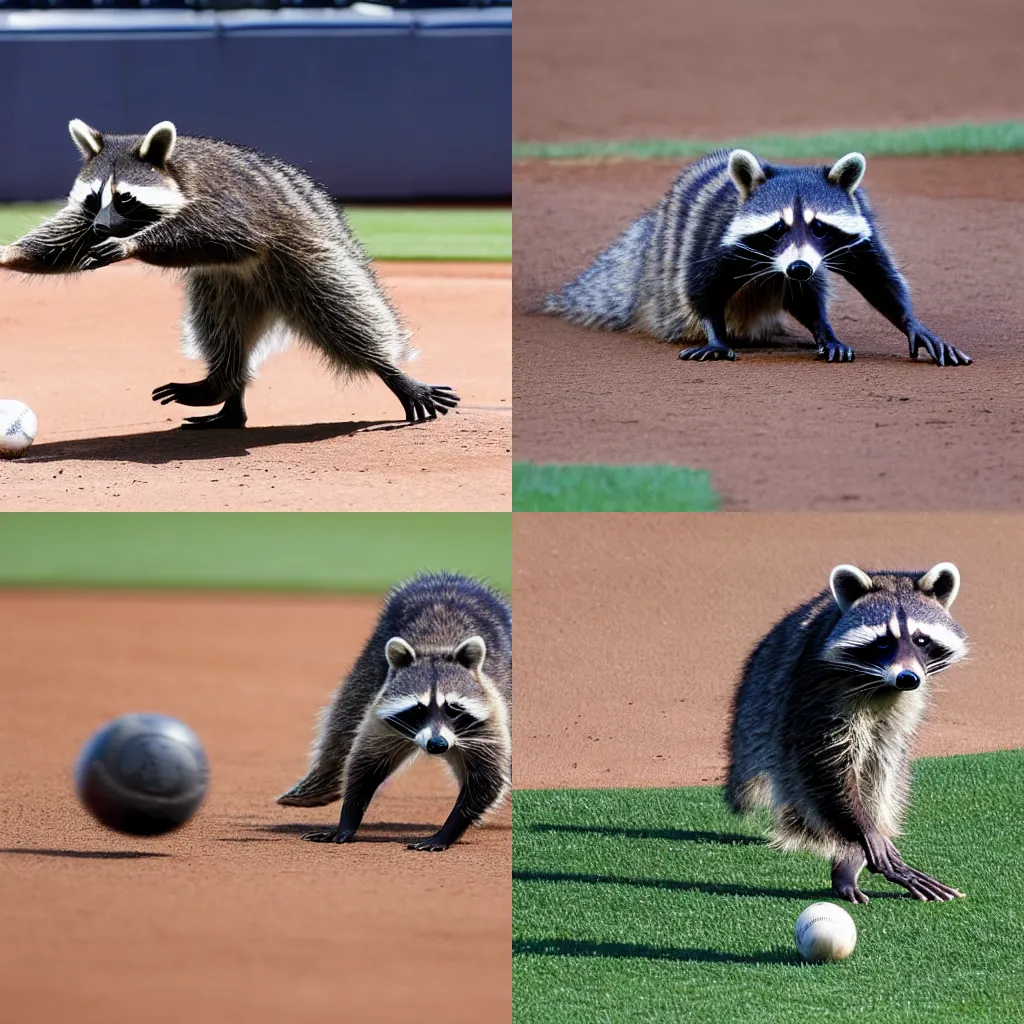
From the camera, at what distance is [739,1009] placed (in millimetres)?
4426

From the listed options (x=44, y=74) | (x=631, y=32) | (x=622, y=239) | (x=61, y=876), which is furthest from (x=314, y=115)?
(x=61, y=876)

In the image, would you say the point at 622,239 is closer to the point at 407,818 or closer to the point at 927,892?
the point at 407,818

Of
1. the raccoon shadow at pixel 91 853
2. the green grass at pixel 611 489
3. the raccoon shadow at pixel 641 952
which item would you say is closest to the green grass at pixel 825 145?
the green grass at pixel 611 489

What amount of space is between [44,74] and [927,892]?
13.1 meters

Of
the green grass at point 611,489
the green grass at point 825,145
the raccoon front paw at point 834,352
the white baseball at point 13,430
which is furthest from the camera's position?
the green grass at point 825,145

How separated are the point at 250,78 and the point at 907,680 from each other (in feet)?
40.9

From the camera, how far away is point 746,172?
18.7 ft

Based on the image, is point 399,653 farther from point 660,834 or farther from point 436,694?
point 660,834

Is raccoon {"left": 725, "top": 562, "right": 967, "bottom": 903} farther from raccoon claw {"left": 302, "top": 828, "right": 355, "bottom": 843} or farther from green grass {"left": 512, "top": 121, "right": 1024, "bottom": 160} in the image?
green grass {"left": 512, "top": 121, "right": 1024, "bottom": 160}

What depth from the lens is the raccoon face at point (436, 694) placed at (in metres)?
5.17

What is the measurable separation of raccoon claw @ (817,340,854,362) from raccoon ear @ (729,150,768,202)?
0.70 meters

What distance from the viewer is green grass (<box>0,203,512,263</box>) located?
13.3m

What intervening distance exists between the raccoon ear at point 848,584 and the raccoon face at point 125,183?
107 inches

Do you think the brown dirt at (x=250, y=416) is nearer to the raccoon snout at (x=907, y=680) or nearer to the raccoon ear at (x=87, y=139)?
the raccoon ear at (x=87, y=139)
